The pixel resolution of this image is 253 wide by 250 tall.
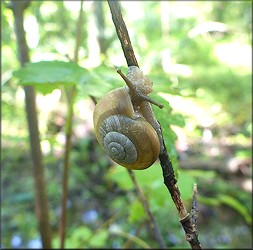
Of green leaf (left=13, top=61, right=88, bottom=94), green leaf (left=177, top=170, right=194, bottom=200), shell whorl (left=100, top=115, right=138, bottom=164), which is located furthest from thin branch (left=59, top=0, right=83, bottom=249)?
shell whorl (left=100, top=115, right=138, bottom=164)

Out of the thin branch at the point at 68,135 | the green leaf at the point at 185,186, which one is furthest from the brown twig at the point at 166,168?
the green leaf at the point at 185,186

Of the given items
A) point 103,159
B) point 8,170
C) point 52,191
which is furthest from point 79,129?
point 52,191

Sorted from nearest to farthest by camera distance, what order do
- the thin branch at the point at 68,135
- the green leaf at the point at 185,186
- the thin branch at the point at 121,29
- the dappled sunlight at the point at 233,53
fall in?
the thin branch at the point at 121,29 < the thin branch at the point at 68,135 < the green leaf at the point at 185,186 < the dappled sunlight at the point at 233,53

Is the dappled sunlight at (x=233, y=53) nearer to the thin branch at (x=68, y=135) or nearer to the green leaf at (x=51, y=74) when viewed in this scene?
the thin branch at (x=68, y=135)

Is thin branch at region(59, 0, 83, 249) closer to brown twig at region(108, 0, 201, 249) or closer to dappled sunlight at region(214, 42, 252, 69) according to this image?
brown twig at region(108, 0, 201, 249)

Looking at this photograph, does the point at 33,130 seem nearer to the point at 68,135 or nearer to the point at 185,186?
the point at 68,135

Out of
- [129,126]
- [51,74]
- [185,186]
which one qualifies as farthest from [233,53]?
[129,126]

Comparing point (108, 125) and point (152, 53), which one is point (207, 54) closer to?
point (152, 53)
